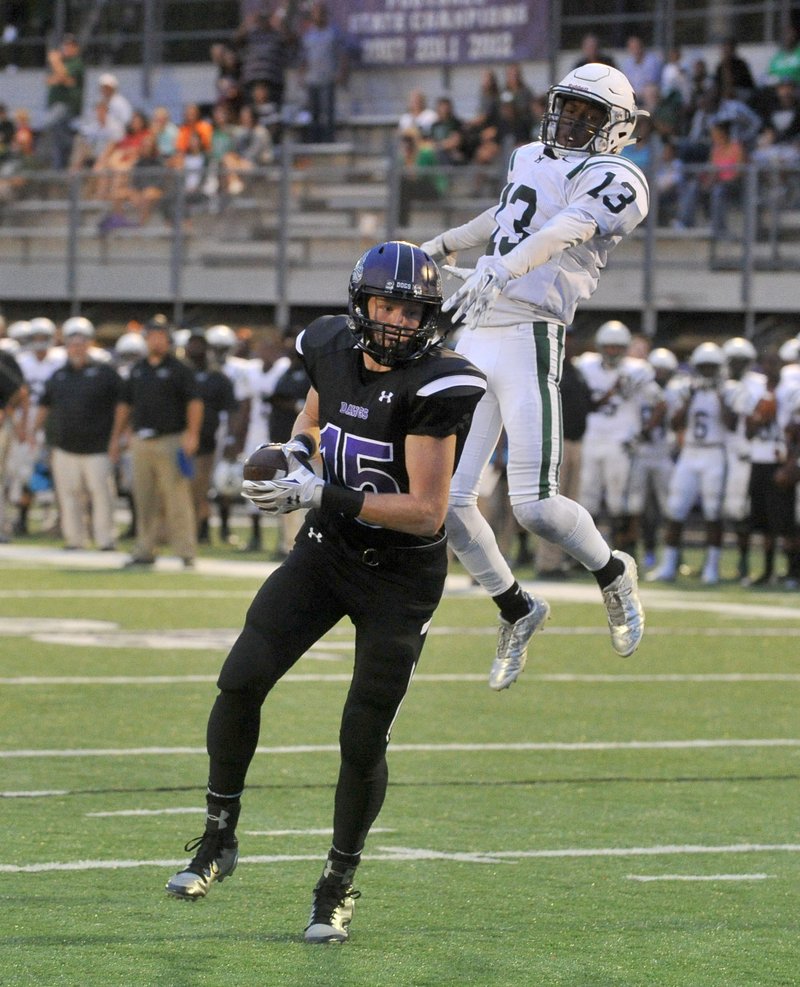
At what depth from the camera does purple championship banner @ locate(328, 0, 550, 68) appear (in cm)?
2456

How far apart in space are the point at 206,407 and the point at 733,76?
22.9 ft

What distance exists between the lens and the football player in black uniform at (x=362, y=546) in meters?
5.26

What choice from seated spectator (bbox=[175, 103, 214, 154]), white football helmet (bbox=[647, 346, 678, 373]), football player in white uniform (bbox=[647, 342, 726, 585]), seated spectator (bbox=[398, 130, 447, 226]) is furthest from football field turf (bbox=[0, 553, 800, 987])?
seated spectator (bbox=[175, 103, 214, 154])

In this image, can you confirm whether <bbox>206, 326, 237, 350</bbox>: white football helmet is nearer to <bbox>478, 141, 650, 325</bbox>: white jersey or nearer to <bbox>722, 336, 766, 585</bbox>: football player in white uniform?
<bbox>722, 336, 766, 585</bbox>: football player in white uniform

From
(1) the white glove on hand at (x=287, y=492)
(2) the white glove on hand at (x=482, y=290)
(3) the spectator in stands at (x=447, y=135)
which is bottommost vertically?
(1) the white glove on hand at (x=287, y=492)

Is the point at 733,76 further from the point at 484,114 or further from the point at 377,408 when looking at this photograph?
the point at 377,408

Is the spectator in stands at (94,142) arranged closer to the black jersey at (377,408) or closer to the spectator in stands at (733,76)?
the spectator in stands at (733,76)

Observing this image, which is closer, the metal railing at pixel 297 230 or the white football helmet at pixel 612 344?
the white football helmet at pixel 612 344

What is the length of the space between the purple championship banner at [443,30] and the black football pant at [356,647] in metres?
19.9

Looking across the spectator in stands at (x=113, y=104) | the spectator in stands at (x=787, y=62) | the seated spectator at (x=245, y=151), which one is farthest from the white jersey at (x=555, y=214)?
the spectator in stands at (x=113, y=104)

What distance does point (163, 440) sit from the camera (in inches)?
629

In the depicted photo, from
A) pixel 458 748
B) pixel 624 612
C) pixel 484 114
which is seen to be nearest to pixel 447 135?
pixel 484 114

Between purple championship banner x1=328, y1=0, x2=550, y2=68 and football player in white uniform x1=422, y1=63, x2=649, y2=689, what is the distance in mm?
18397

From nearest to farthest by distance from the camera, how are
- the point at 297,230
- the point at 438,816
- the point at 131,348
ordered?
1. the point at 438,816
2. the point at 131,348
3. the point at 297,230
